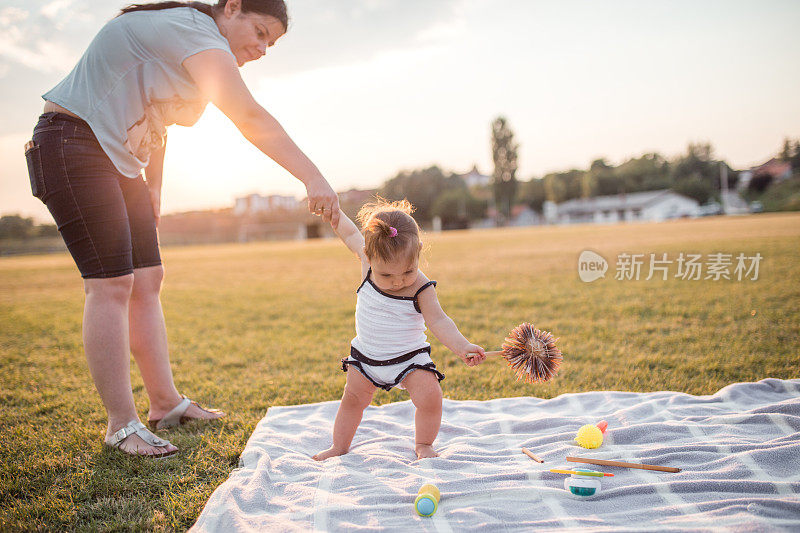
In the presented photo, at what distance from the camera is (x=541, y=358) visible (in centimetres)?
232

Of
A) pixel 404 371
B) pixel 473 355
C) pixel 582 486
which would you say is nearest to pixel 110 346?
pixel 404 371

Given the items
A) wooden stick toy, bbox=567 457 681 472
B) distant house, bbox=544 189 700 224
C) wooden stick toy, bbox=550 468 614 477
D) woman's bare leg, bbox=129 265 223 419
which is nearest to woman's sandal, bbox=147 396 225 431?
woman's bare leg, bbox=129 265 223 419

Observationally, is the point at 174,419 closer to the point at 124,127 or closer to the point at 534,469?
the point at 124,127

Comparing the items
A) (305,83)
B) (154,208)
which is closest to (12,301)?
(305,83)

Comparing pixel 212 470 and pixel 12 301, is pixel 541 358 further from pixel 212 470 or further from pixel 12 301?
pixel 12 301

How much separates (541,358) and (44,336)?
5952 mm

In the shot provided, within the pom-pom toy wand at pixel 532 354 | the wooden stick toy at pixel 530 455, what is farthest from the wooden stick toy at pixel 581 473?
the pom-pom toy wand at pixel 532 354

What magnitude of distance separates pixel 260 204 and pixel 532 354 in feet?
204

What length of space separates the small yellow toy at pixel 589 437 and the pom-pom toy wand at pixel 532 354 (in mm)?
283

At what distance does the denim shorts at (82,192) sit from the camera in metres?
2.26

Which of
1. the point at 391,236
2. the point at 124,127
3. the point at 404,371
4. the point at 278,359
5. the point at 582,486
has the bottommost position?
the point at 278,359

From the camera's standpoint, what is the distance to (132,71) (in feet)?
7.39

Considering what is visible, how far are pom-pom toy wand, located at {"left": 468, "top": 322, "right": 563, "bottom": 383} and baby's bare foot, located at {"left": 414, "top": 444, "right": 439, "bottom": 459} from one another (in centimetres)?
52

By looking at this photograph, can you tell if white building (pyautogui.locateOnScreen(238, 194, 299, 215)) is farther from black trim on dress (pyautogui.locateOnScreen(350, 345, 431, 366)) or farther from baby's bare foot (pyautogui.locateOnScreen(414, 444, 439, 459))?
A: baby's bare foot (pyautogui.locateOnScreen(414, 444, 439, 459))
